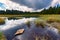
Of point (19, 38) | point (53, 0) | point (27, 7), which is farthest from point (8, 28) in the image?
point (53, 0)

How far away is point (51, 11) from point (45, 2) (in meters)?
0.16

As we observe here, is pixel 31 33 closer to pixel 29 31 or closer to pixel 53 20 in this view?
pixel 29 31

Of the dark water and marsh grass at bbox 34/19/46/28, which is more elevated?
marsh grass at bbox 34/19/46/28

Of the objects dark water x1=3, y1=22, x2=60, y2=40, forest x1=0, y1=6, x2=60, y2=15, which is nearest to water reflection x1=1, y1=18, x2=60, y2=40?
dark water x1=3, y1=22, x2=60, y2=40

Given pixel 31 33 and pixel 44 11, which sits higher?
pixel 44 11

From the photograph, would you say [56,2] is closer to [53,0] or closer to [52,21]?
[53,0]

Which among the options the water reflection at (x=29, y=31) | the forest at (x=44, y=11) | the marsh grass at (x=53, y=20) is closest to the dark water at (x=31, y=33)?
the water reflection at (x=29, y=31)

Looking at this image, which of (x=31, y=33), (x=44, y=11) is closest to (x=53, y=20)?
(x=44, y=11)

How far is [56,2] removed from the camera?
6.13 ft

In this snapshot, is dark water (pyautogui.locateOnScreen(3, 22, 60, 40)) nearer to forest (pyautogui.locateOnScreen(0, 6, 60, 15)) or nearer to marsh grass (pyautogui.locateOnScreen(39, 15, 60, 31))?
marsh grass (pyautogui.locateOnScreen(39, 15, 60, 31))

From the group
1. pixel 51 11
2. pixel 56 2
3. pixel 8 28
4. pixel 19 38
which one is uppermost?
pixel 56 2

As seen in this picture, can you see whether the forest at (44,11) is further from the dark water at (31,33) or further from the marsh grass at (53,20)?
the dark water at (31,33)

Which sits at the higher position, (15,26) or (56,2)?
(56,2)

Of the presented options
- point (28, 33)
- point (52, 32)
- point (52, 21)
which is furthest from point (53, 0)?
point (28, 33)
